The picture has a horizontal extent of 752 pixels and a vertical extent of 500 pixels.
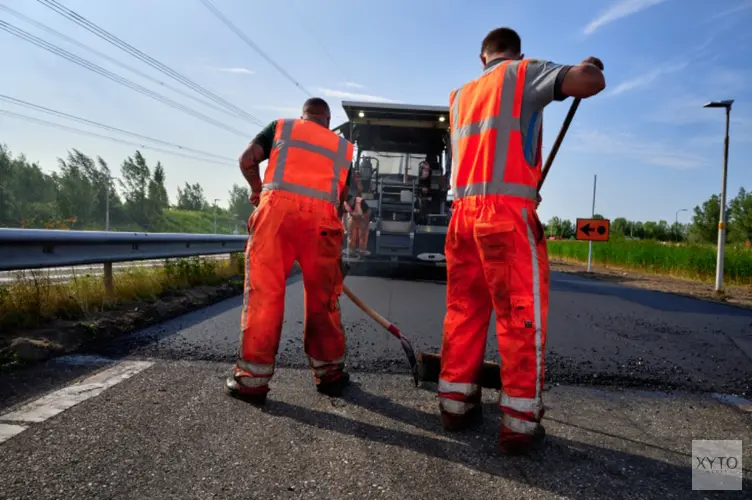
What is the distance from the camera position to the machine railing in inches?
143

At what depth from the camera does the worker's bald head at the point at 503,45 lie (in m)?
2.61

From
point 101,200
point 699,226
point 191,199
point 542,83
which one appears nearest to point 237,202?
point 191,199

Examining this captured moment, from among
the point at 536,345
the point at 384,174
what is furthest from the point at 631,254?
the point at 536,345

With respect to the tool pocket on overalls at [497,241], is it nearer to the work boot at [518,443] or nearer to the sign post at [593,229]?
the work boot at [518,443]

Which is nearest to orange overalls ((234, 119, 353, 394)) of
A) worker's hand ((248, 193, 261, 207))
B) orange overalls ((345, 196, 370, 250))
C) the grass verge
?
worker's hand ((248, 193, 261, 207))

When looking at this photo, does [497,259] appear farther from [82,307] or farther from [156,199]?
[156,199]

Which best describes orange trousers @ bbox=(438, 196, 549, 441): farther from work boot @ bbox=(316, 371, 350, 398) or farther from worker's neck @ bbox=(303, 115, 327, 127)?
worker's neck @ bbox=(303, 115, 327, 127)

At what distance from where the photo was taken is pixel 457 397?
7.72 feet

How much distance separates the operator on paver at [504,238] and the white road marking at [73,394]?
6.26 feet

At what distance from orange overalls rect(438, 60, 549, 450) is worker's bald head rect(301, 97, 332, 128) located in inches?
42.1

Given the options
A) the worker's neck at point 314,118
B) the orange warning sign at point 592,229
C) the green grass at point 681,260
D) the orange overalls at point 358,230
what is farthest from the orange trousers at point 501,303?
the green grass at point 681,260

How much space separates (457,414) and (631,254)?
2407 centimetres

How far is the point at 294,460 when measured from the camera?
190 cm
